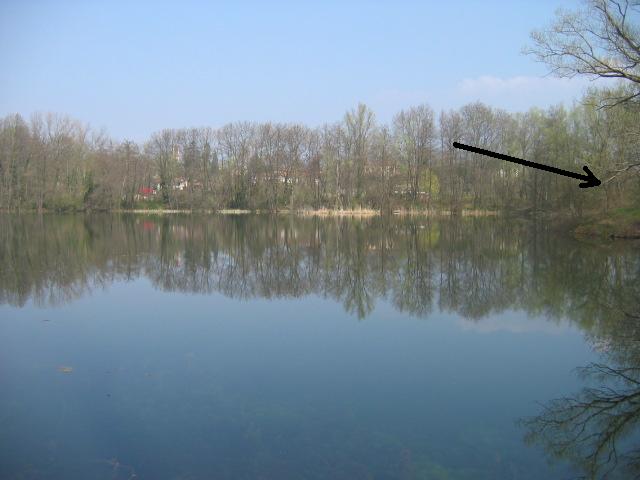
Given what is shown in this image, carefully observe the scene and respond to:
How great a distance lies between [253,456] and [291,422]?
0.80m

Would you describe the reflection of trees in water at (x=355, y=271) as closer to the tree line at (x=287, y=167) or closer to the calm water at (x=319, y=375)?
the calm water at (x=319, y=375)

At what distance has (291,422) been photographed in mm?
5672

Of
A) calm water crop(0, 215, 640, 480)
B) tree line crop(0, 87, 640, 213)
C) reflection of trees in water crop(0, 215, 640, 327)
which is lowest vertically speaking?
calm water crop(0, 215, 640, 480)

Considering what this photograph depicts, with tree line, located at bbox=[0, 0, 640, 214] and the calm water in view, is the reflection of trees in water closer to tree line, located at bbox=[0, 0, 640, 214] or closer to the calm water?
the calm water

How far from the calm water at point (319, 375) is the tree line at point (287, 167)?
3754 cm

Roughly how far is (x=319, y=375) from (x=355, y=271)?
30.9 feet

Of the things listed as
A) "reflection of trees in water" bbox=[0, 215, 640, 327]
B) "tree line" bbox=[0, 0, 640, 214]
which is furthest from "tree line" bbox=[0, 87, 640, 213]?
"reflection of trees in water" bbox=[0, 215, 640, 327]

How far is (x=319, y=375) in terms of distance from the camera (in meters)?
7.23

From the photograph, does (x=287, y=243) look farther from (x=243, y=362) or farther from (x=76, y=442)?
(x=76, y=442)

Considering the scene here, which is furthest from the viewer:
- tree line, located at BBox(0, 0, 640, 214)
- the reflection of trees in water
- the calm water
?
tree line, located at BBox(0, 0, 640, 214)

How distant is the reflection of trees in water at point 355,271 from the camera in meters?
12.3

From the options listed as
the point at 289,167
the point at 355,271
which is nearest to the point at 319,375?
the point at 355,271

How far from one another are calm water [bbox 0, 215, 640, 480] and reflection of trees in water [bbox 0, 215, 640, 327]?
128 mm

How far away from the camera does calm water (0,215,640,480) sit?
4.94m
